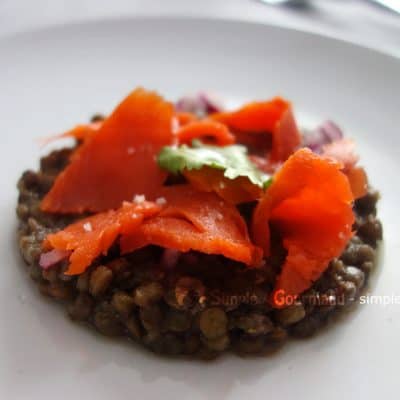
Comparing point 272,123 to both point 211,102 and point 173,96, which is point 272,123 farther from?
point 173,96

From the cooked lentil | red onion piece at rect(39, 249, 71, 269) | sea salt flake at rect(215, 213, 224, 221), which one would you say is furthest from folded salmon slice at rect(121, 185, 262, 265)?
red onion piece at rect(39, 249, 71, 269)

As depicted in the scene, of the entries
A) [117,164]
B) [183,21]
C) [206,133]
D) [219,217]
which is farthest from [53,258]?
[183,21]

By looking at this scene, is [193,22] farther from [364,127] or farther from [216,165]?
[216,165]

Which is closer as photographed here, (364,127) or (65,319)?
(65,319)

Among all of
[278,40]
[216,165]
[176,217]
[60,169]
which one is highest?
[278,40]

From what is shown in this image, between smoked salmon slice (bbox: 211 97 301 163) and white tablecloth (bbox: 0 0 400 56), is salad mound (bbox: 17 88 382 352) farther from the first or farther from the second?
white tablecloth (bbox: 0 0 400 56)

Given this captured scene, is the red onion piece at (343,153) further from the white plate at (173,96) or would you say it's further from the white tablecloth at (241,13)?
the white tablecloth at (241,13)

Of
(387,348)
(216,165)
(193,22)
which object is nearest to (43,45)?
(193,22)
